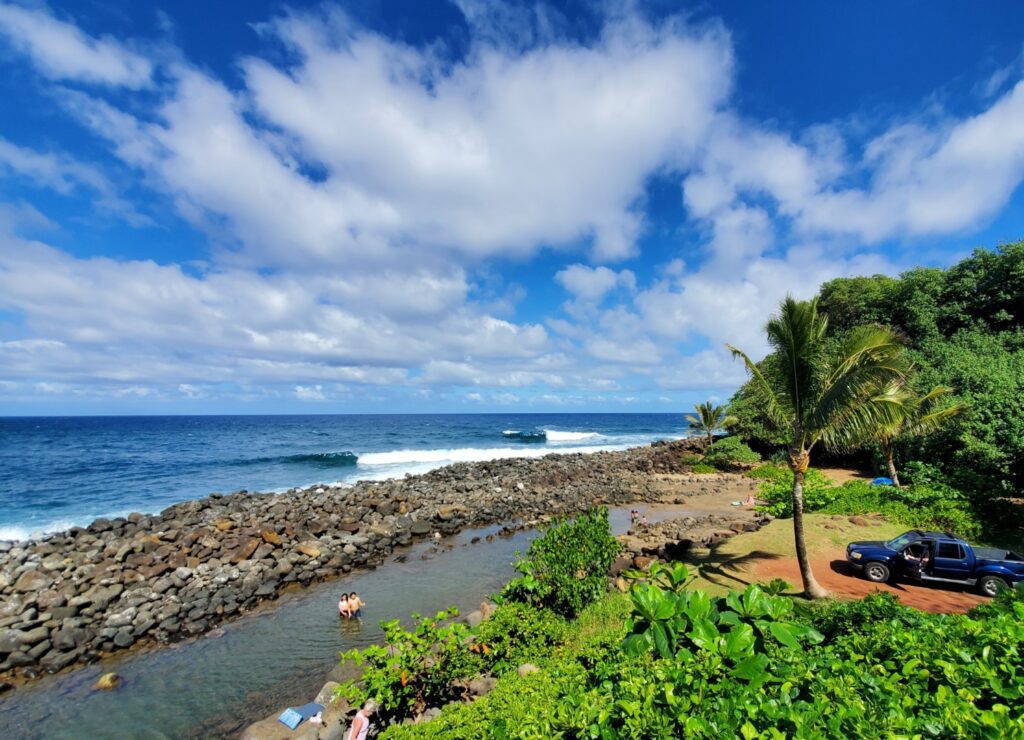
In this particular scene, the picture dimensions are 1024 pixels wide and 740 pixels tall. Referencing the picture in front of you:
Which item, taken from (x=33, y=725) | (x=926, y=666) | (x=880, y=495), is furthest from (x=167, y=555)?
(x=880, y=495)

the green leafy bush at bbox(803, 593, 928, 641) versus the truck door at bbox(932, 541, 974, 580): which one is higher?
the green leafy bush at bbox(803, 593, 928, 641)

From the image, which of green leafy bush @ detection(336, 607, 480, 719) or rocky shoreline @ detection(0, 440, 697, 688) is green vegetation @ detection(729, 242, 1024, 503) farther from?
rocky shoreline @ detection(0, 440, 697, 688)

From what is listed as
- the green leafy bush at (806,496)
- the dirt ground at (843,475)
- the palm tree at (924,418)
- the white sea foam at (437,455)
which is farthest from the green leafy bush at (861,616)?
the white sea foam at (437,455)

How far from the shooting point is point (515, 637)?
286 inches

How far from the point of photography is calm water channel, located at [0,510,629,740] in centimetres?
769

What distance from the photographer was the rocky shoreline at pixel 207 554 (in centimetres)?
1034

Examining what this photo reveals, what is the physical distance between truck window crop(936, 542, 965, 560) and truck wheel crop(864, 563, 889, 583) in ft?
3.46

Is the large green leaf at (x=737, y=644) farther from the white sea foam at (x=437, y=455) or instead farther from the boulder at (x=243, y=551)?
the white sea foam at (x=437, y=455)

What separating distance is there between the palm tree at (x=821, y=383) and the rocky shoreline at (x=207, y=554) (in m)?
12.7

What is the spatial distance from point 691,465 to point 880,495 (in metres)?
19.9

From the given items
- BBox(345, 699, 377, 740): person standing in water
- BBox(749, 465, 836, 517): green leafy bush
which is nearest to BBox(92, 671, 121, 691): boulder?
BBox(345, 699, 377, 740): person standing in water

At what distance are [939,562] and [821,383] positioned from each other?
5048 millimetres

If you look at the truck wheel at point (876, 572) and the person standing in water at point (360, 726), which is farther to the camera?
the truck wheel at point (876, 572)

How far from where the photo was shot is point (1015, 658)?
3.37 metres
